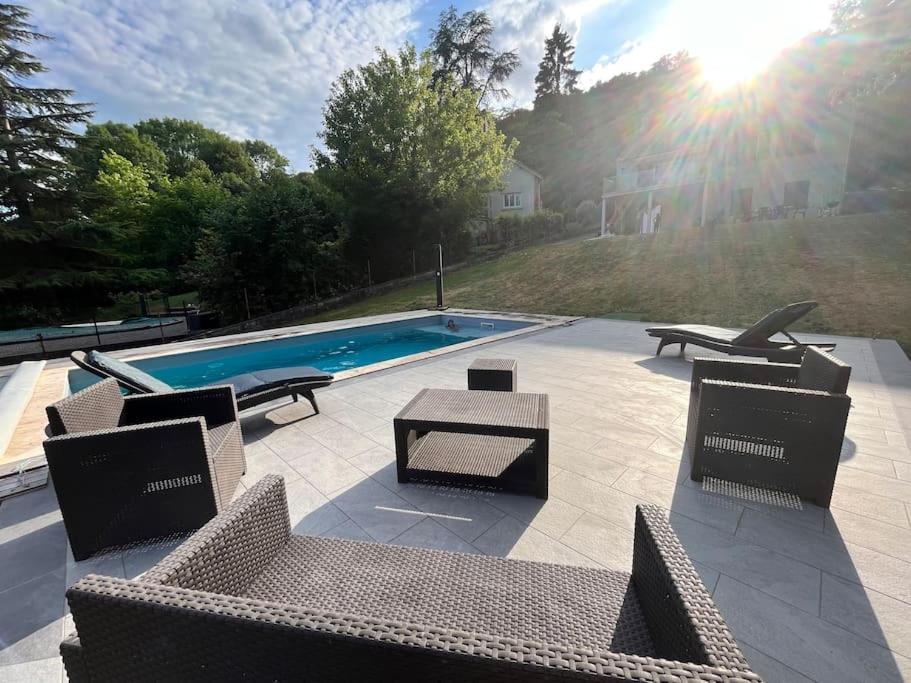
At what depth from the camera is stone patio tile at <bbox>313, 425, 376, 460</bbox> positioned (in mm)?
3197

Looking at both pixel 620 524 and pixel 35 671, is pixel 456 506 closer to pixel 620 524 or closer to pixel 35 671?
pixel 620 524

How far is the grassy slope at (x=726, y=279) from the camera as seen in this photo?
27.8ft

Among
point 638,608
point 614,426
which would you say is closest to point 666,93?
point 614,426

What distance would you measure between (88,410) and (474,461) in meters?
2.43

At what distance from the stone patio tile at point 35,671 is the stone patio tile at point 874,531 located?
3658 mm

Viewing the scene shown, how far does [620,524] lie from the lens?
7.32ft

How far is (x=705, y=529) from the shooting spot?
2182 millimetres

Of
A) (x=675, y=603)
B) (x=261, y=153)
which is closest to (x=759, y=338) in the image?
(x=675, y=603)

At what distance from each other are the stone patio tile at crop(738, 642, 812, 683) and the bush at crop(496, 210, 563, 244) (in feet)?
74.7

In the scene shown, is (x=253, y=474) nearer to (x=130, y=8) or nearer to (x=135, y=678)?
(x=135, y=678)

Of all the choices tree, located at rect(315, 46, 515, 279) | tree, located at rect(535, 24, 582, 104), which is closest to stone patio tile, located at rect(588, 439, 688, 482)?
tree, located at rect(315, 46, 515, 279)

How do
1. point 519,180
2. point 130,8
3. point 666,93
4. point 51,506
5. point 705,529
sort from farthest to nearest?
point 666,93 → point 519,180 → point 130,8 → point 51,506 → point 705,529

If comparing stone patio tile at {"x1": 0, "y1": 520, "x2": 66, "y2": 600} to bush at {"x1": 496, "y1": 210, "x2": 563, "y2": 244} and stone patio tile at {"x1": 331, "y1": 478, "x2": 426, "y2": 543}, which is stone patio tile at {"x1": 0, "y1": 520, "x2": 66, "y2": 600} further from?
bush at {"x1": 496, "y1": 210, "x2": 563, "y2": 244}

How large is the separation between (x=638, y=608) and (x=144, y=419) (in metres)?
3.22
